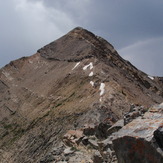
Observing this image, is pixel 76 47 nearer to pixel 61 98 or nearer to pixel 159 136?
pixel 61 98

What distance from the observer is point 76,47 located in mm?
47969

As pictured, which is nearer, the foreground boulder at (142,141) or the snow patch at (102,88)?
the foreground boulder at (142,141)

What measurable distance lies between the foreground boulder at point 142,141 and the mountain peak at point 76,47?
32.7 m

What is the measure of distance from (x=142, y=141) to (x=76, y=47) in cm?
4119

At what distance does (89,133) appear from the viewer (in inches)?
773

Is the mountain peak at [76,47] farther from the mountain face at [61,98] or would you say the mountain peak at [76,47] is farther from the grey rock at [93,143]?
the grey rock at [93,143]

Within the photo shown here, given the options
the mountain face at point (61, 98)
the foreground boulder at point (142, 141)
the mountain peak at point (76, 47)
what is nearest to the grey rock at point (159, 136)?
the foreground boulder at point (142, 141)

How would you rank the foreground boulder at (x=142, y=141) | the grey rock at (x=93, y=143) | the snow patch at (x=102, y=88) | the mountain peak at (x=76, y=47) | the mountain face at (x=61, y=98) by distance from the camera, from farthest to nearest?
the mountain peak at (x=76, y=47) < the snow patch at (x=102, y=88) < the mountain face at (x=61, y=98) < the grey rock at (x=93, y=143) < the foreground boulder at (x=142, y=141)

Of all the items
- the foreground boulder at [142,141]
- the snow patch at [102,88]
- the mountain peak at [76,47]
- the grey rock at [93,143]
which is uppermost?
the mountain peak at [76,47]

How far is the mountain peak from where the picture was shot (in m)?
43.5

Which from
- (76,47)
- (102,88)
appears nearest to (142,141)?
(102,88)

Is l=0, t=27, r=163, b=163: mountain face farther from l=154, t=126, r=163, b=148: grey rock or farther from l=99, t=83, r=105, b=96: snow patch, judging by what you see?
l=154, t=126, r=163, b=148: grey rock

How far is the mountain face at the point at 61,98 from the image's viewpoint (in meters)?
25.1

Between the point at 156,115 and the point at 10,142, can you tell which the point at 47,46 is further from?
the point at 156,115
